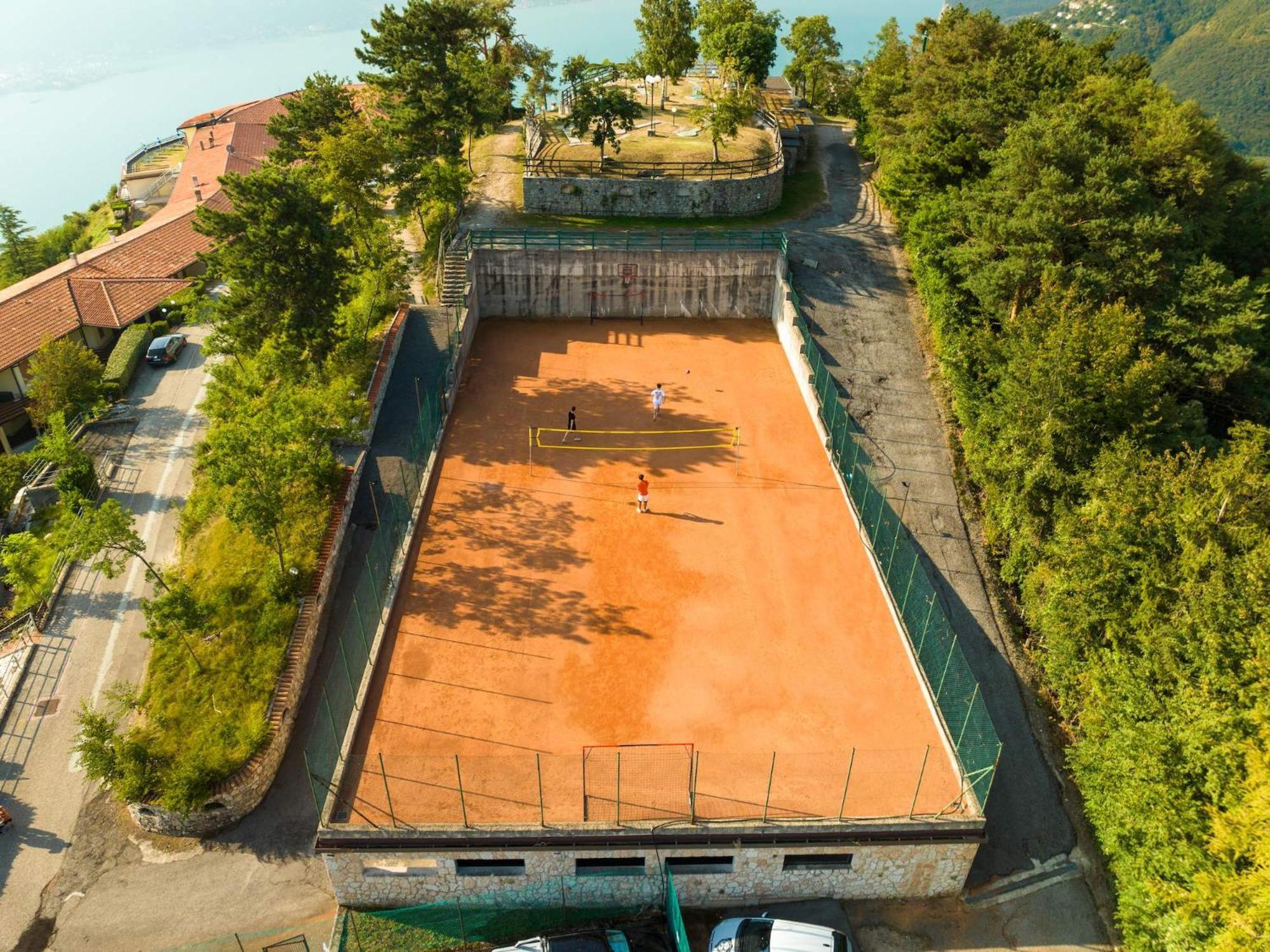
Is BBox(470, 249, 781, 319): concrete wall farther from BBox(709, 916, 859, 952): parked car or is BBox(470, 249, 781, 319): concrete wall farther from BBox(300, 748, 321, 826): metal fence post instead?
BBox(709, 916, 859, 952): parked car

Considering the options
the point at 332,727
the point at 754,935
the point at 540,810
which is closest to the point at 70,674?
the point at 332,727

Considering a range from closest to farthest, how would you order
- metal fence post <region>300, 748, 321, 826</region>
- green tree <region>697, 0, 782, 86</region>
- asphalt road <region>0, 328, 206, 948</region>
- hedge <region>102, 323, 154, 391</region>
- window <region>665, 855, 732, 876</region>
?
metal fence post <region>300, 748, 321, 826</region> < window <region>665, 855, 732, 876</region> < asphalt road <region>0, 328, 206, 948</region> < hedge <region>102, 323, 154, 391</region> < green tree <region>697, 0, 782, 86</region>

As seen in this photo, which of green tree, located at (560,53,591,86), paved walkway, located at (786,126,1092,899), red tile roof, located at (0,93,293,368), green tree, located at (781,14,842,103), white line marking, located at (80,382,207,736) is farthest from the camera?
green tree, located at (781,14,842,103)

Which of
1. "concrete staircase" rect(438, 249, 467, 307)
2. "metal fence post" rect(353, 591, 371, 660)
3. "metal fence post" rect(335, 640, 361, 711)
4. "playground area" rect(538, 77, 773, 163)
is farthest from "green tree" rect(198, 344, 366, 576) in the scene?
"playground area" rect(538, 77, 773, 163)

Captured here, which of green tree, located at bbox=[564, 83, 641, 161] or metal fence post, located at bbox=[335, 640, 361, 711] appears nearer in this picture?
metal fence post, located at bbox=[335, 640, 361, 711]

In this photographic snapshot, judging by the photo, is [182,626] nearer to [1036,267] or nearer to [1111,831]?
[1111,831]

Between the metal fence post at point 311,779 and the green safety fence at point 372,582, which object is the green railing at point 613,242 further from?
the metal fence post at point 311,779
